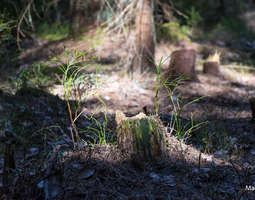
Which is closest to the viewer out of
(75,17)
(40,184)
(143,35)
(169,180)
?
(40,184)

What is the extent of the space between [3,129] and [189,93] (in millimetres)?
3821

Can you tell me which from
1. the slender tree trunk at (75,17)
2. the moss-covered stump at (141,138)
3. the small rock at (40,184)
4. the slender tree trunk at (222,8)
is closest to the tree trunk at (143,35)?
the slender tree trunk at (75,17)

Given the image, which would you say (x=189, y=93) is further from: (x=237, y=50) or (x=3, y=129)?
(x=237, y=50)

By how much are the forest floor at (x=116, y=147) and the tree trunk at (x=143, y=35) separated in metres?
0.29

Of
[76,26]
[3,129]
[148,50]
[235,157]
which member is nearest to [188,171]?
[235,157]

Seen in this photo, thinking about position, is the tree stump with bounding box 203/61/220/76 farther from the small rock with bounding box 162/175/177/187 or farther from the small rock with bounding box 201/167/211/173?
the small rock with bounding box 162/175/177/187

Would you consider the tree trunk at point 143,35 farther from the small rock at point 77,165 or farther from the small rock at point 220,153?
the small rock at point 77,165

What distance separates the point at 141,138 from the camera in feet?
8.12

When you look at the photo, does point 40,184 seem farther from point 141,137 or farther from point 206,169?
point 206,169

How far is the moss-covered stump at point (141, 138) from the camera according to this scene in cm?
246

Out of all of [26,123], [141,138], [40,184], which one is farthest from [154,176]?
[26,123]

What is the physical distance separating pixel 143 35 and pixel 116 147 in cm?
433

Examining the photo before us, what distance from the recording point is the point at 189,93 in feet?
20.2

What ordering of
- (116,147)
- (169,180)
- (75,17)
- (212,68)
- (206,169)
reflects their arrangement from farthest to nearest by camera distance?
(75,17)
(212,68)
(116,147)
(206,169)
(169,180)
